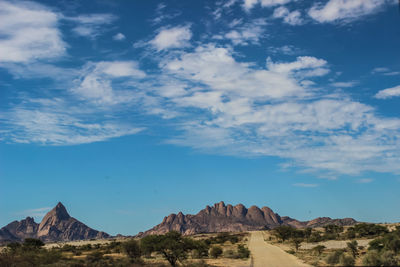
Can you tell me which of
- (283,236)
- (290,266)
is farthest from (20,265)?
(283,236)

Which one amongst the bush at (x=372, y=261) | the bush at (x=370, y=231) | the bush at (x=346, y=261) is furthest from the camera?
the bush at (x=370, y=231)

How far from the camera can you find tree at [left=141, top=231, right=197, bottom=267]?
35.9m

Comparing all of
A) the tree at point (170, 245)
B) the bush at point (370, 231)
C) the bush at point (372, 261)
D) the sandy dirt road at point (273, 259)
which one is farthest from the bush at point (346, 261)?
the bush at point (370, 231)

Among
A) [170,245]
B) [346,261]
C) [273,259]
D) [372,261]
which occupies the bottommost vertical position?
[273,259]

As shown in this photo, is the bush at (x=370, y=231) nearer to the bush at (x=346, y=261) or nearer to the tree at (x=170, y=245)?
the bush at (x=346, y=261)

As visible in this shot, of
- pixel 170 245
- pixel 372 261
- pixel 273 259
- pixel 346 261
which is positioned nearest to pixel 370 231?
pixel 273 259

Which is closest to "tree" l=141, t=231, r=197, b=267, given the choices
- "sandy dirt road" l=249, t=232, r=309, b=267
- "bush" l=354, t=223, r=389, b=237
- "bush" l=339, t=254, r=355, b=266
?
"sandy dirt road" l=249, t=232, r=309, b=267

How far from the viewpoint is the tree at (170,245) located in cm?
3591

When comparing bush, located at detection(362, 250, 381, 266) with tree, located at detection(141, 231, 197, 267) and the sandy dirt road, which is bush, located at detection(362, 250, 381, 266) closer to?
the sandy dirt road

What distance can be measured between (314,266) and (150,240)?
16567 millimetres

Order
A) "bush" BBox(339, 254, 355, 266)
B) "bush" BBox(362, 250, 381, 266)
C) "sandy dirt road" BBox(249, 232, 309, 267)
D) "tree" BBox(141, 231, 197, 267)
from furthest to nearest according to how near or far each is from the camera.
Answer: "sandy dirt road" BBox(249, 232, 309, 267) < "tree" BBox(141, 231, 197, 267) < "bush" BBox(339, 254, 355, 266) < "bush" BBox(362, 250, 381, 266)

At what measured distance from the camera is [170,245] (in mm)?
35688

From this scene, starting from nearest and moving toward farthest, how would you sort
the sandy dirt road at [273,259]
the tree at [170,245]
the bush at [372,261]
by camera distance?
the bush at [372,261]
the tree at [170,245]
the sandy dirt road at [273,259]

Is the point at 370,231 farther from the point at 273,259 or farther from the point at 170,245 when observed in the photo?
the point at 170,245
